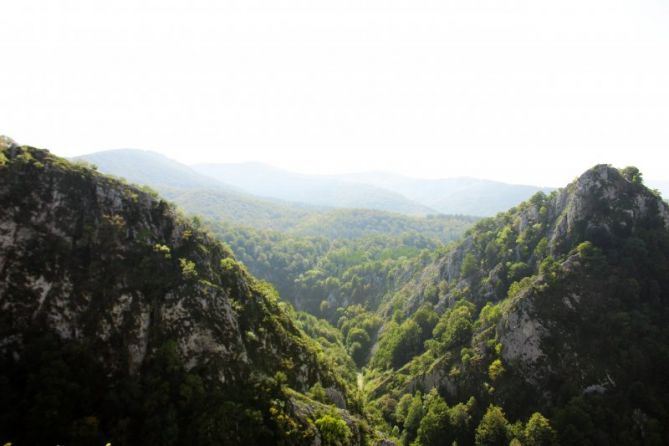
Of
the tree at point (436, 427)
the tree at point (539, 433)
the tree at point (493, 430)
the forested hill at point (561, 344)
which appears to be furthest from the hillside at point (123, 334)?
the tree at point (539, 433)

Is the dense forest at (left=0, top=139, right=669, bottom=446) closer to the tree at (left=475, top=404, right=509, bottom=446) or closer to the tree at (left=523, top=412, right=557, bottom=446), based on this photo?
the tree at (left=523, top=412, right=557, bottom=446)

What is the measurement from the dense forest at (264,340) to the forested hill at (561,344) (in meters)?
0.42

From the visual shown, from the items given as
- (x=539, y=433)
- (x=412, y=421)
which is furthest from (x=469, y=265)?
(x=539, y=433)

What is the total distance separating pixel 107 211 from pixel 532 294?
356 ft

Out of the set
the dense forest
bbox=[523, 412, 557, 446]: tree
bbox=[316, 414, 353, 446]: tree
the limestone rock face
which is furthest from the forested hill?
the limestone rock face

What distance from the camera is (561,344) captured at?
9556 centimetres

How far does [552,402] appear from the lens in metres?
89.9

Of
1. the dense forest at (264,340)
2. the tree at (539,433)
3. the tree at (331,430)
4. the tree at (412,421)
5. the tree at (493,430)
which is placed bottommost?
the tree at (412,421)

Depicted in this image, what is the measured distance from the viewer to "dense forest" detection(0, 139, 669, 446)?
57.2 m

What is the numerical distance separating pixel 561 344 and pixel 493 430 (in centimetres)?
2830

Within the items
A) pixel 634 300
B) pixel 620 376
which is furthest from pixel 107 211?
pixel 634 300

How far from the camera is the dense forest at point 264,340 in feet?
188

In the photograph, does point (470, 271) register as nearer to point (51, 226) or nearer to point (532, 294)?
point (532, 294)

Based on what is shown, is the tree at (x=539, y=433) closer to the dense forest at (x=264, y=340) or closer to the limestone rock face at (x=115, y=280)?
the dense forest at (x=264, y=340)
